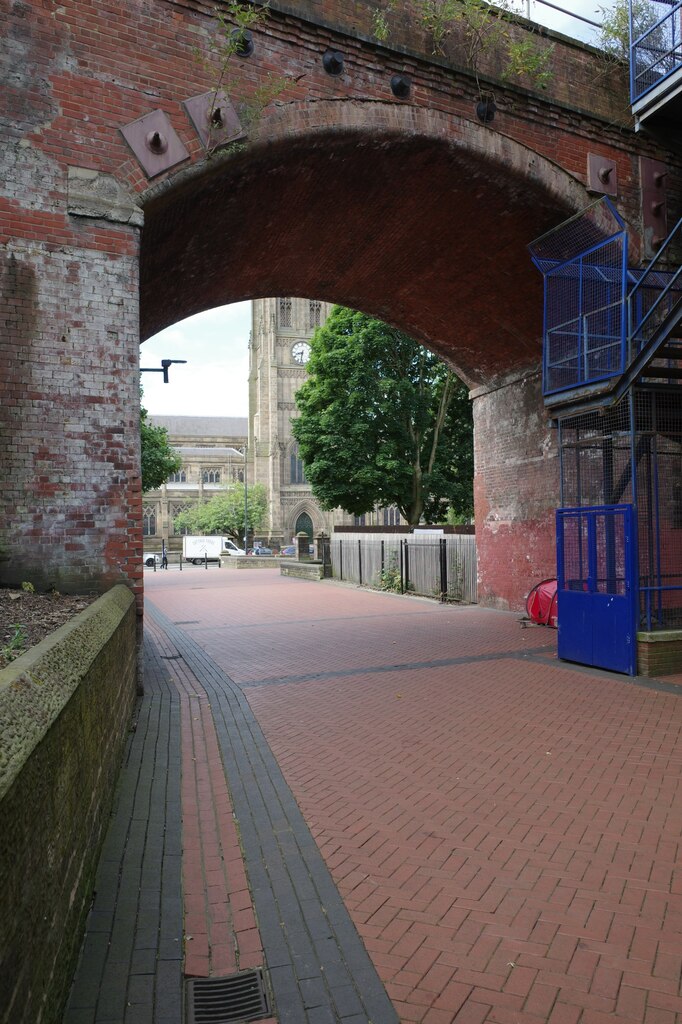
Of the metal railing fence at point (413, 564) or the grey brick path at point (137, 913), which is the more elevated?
the metal railing fence at point (413, 564)

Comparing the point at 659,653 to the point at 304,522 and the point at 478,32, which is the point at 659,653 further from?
the point at 304,522

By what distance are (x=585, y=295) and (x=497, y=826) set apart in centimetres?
815

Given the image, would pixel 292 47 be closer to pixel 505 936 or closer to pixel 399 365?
pixel 505 936

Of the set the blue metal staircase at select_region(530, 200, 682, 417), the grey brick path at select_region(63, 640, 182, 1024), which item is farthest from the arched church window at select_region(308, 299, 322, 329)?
the grey brick path at select_region(63, 640, 182, 1024)

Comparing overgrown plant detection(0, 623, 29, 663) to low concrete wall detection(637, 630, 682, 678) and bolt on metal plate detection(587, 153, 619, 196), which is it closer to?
low concrete wall detection(637, 630, 682, 678)

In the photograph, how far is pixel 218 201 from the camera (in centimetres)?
929

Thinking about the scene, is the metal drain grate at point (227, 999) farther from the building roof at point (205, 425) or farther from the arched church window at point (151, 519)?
the building roof at point (205, 425)

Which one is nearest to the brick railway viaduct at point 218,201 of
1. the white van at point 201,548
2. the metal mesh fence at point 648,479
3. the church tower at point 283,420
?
the metal mesh fence at point 648,479

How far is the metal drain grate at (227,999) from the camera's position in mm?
2553

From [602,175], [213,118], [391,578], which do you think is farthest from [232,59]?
[391,578]

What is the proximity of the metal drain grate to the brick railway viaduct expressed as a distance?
5.03 m

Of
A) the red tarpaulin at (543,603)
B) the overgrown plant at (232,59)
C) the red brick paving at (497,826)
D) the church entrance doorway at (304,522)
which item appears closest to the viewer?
the red brick paving at (497,826)

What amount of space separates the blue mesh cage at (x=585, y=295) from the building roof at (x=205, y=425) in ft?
292

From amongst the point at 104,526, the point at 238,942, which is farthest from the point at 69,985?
the point at 104,526
